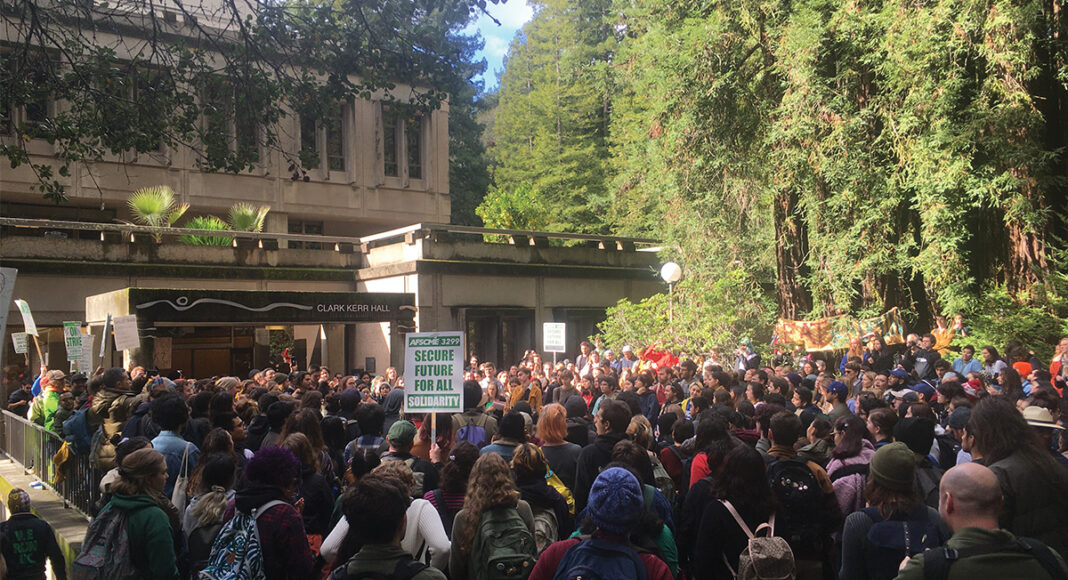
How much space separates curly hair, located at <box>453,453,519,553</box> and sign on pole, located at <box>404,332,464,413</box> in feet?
10.1

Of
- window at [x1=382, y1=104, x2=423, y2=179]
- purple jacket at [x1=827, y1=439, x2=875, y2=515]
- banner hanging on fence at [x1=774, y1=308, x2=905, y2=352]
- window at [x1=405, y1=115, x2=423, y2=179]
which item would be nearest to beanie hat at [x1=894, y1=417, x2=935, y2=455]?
purple jacket at [x1=827, y1=439, x2=875, y2=515]

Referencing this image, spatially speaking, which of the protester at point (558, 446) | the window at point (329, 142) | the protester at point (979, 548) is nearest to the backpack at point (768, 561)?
the protester at point (979, 548)

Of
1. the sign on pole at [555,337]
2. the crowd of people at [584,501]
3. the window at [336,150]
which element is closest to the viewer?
the crowd of people at [584,501]

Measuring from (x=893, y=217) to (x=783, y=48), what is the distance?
475 centimetres

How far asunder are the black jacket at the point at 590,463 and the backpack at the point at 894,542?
89.5 inches

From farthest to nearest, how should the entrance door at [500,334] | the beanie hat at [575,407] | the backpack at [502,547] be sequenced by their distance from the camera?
1. the entrance door at [500,334]
2. the beanie hat at [575,407]
3. the backpack at [502,547]

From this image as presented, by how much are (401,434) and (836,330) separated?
637 inches

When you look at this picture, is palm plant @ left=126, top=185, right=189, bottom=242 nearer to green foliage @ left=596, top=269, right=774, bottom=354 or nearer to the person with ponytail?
green foliage @ left=596, top=269, right=774, bottom=354

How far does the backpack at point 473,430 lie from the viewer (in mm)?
8484

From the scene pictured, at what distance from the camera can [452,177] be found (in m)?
53.2

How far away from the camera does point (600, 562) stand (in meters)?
3.79

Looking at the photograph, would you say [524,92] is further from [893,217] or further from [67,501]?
[67,501]

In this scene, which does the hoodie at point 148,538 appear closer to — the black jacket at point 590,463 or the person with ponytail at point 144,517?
the person with ponytail at point 144,517

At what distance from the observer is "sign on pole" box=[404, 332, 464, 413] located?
810cm
